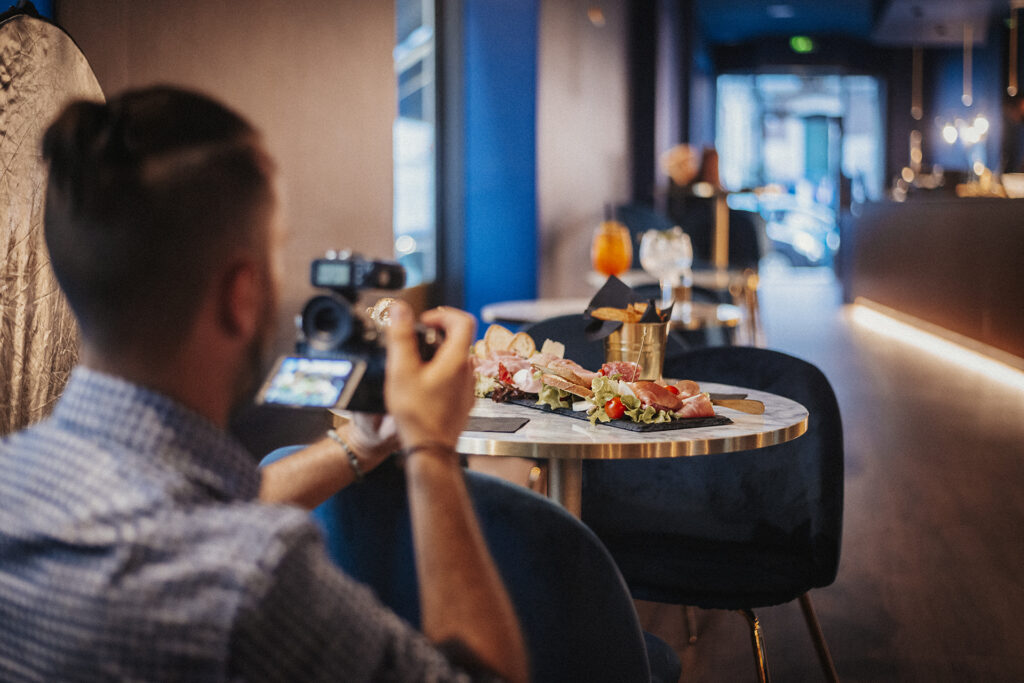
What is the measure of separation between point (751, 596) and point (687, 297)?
94.0 inches

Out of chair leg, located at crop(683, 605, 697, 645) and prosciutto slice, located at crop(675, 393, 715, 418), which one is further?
chair leg, located at crop(683, 605, 697, 645)

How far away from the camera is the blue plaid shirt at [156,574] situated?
62cm

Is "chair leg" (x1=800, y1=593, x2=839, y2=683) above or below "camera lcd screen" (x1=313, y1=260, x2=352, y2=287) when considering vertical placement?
below

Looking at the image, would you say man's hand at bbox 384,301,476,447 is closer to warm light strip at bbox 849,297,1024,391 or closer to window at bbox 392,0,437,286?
window at bbox 392,0,437,286

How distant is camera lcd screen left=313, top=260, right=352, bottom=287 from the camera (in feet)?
2.62

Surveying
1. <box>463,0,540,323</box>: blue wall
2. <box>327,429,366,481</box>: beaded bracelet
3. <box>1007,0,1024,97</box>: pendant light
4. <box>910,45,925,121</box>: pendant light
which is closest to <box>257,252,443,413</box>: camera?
<box>327,429,366,481</box>: beaded bracelet

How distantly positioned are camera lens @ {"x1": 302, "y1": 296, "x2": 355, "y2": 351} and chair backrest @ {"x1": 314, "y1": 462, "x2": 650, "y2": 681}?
0.28 metres

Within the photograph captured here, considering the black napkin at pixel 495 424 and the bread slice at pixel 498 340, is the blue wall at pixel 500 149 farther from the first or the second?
the black napkin at pixel 495 424

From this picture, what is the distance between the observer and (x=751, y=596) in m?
1.76

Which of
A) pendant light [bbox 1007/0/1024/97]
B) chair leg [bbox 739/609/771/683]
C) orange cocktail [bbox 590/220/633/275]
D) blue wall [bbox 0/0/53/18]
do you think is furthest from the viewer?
pendant light [bbox 1007/0/1024/97]

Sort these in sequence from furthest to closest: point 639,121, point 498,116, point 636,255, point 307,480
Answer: point 639,121, point 636,255, point 498,116, point 307,480

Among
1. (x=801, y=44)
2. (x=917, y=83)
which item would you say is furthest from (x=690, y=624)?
(x=917, y=83)

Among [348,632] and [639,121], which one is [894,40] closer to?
[639,121]

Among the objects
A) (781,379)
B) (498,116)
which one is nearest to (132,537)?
(781,379)
